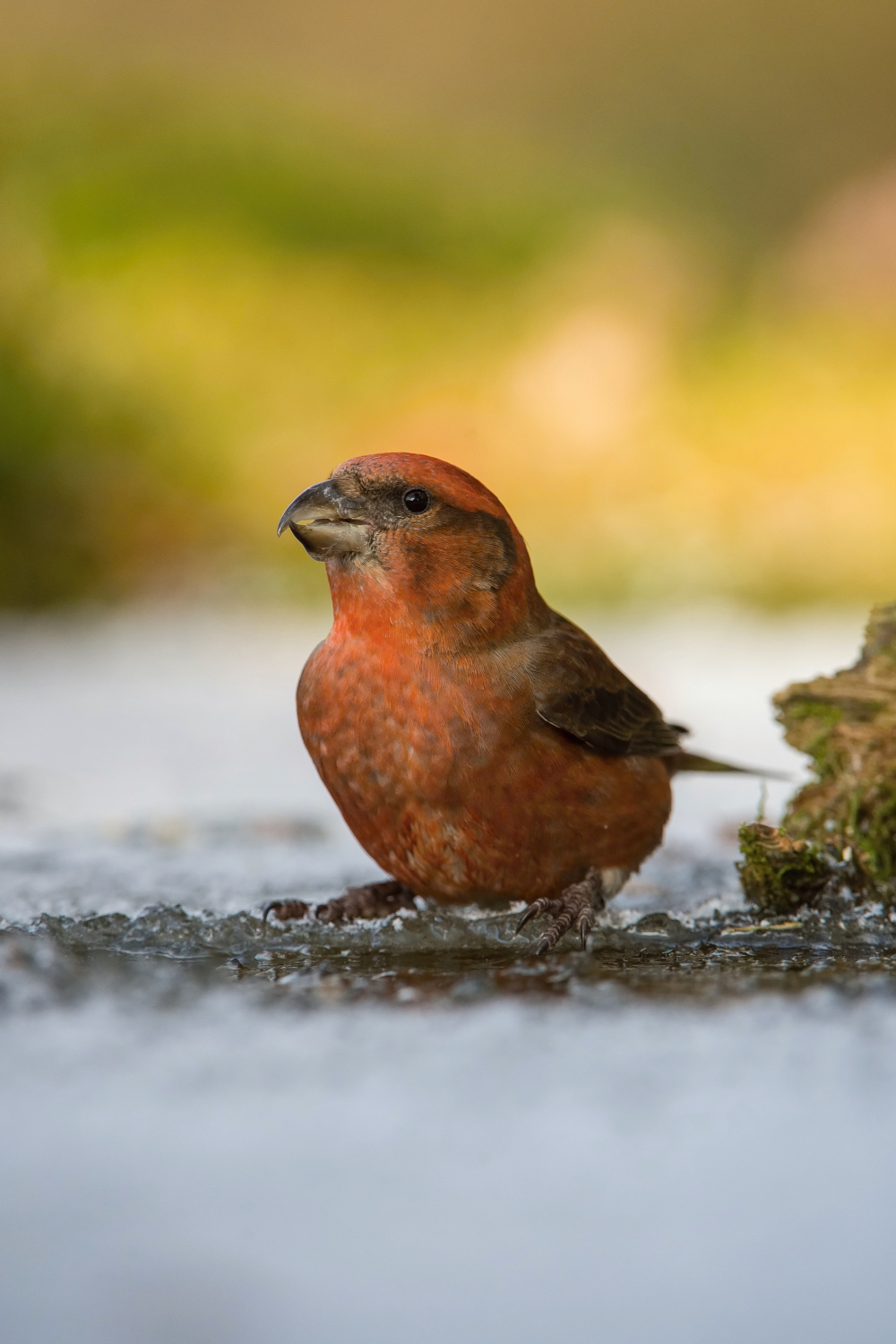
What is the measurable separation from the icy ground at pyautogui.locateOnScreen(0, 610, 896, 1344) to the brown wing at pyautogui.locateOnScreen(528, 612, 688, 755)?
34 cm

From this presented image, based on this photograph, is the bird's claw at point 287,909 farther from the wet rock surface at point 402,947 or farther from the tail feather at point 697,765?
the tail feather at point 697,765

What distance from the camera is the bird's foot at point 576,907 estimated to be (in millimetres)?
2273

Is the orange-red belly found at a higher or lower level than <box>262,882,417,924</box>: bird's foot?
higher

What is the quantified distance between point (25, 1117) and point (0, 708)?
4.15 m

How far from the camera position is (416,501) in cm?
234

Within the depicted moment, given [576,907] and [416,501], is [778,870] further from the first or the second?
[416,501]

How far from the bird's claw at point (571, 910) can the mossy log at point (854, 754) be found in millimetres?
474

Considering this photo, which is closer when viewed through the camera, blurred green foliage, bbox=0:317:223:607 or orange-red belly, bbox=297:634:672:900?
orange-red belly, bbox=297:634:672:900

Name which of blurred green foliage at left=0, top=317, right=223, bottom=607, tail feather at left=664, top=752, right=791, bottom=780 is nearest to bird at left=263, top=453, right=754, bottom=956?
tail feather at left=664, top=752, right=791, bottom=780

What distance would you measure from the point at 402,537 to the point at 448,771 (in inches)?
16.0

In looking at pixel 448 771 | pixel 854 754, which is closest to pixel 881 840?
pixel 854 754

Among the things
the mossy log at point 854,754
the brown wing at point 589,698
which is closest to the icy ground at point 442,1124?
the mossy log at point 854,754

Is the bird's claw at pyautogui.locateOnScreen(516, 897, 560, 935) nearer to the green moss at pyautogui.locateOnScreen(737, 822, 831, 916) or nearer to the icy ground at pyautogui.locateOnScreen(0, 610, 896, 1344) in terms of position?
the icy ground at pyautogui.locateOnScreen(0, 610, 896, 1344)

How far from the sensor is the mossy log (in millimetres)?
2621
